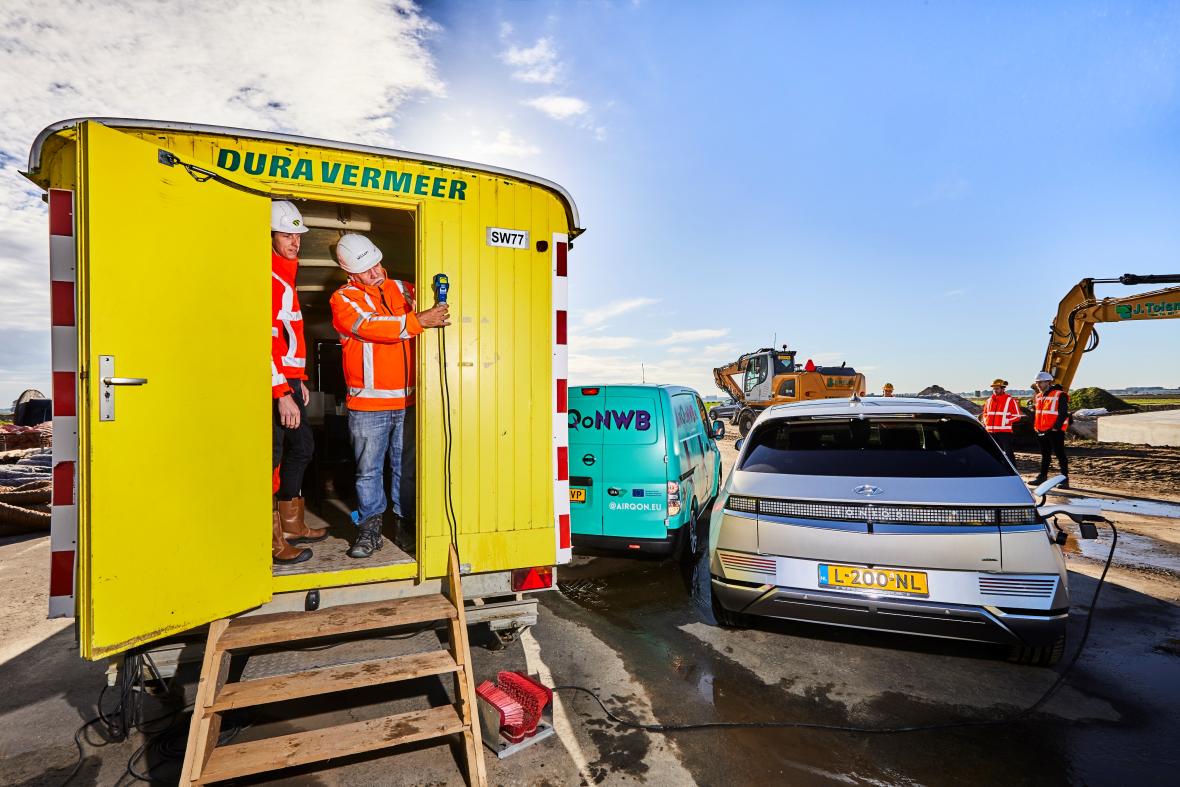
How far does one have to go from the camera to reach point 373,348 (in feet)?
10.7

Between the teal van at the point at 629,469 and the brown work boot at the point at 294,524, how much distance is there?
2.20m

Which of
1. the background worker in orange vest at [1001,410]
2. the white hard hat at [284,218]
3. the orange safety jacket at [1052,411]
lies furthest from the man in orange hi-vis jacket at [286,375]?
the background worker in orange vest at [1001,410]

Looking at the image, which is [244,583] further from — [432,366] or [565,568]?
[565,568]

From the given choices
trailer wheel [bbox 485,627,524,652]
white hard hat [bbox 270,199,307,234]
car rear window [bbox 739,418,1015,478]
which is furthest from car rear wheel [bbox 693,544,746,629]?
white hard hat [bbox 270,199,307,234]

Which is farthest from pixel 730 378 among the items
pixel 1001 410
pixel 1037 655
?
pixel 1037 655

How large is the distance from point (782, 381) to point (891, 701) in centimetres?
1447

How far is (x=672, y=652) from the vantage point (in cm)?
363

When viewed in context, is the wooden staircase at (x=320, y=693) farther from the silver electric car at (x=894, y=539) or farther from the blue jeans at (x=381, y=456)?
the silver electric car at (x=894, y=539)

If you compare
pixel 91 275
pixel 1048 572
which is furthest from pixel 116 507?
pixel 1048 572

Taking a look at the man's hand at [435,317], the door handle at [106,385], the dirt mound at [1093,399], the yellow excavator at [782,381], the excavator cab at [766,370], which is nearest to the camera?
the door handle at [106,385]

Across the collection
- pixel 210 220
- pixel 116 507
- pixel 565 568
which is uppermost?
pixel 210 220

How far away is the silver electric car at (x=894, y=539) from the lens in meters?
2.78

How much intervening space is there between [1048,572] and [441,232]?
3.67 m

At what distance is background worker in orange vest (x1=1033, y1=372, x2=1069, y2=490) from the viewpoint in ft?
29.4
